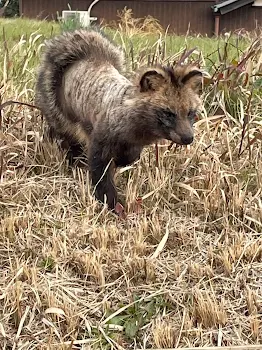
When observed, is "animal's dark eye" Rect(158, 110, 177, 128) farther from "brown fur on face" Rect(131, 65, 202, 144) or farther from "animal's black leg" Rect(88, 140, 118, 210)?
"animal's black leg" Rect(88, 140, 118, 210)

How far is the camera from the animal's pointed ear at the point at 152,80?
292 centimetres

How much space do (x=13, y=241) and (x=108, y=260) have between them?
0.43 m

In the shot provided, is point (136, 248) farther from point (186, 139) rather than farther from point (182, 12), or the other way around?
point (182, 12)

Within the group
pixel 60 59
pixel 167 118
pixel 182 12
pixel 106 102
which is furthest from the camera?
pixel 182 12

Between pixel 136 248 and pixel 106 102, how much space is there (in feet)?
2.64

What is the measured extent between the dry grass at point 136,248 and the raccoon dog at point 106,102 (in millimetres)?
144

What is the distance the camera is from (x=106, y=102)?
3.26 metres

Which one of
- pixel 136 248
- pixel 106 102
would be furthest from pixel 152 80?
pixel 136 248

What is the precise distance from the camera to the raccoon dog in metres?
2.94

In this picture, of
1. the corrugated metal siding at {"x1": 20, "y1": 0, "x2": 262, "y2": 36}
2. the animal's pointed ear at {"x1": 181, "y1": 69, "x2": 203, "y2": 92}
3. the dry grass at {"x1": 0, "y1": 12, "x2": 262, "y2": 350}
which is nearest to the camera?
the dry grass at {"x1": 0, "y1": 12, "x2": 262, "y2": 350}

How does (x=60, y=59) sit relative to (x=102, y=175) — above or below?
above

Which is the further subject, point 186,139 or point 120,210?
point 120,210

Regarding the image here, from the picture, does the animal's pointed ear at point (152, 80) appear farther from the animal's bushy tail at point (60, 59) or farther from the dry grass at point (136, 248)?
the animal's bushy tail at point (60, 59)

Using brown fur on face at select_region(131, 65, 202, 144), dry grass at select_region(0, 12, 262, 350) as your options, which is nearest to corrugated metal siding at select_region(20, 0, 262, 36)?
dry grass at select_region(0, 12, 262, 350)
